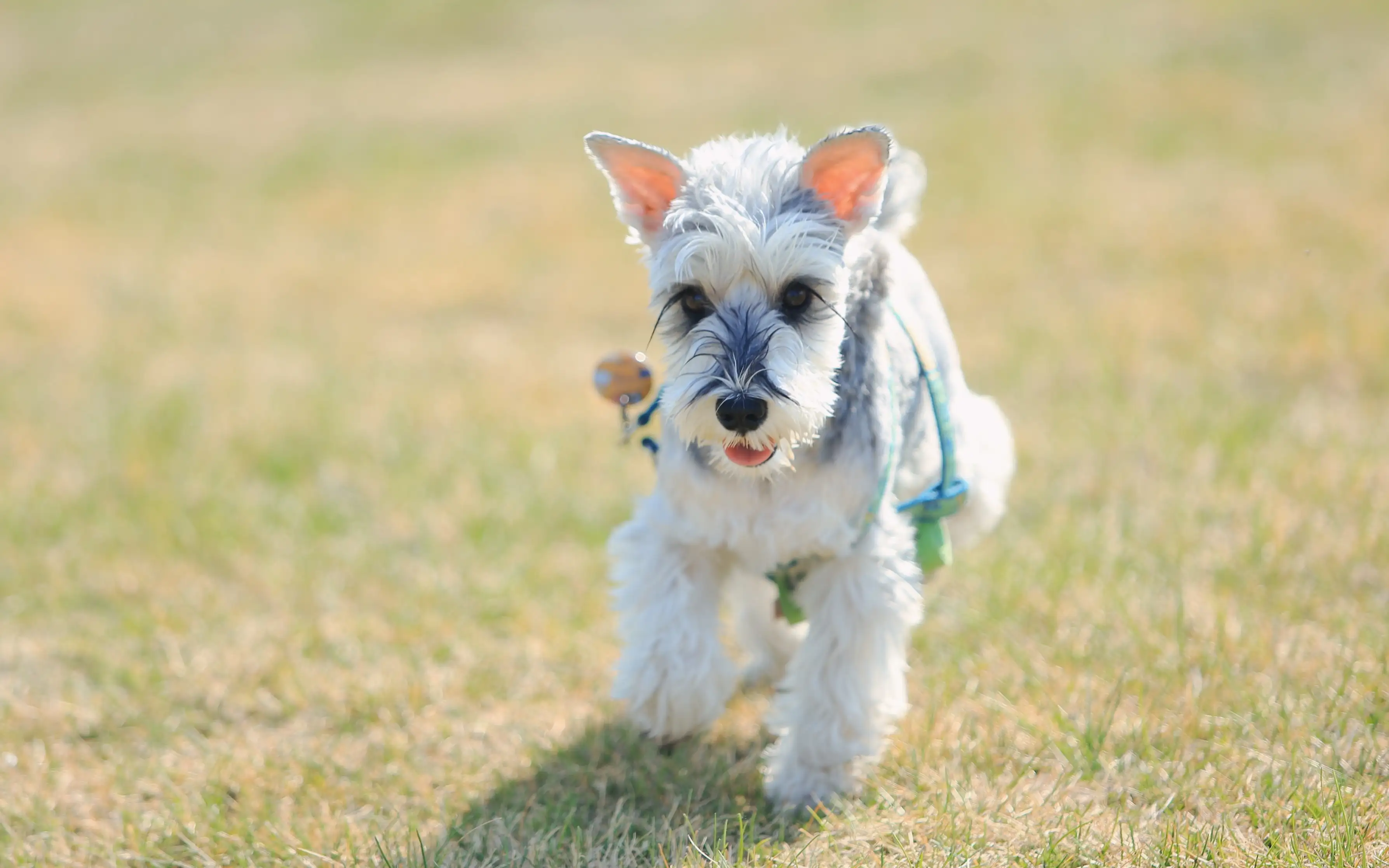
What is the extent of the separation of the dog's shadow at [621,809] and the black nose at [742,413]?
114 centimetres

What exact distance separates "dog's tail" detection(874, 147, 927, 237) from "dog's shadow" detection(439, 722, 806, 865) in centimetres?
185

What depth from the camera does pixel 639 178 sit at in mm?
3742

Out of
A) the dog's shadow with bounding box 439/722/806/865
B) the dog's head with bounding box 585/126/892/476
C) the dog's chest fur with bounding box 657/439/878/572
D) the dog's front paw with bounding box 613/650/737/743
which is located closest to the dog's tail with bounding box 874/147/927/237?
the dog's head with bounding box 585/126/892/476

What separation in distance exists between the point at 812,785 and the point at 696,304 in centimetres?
153

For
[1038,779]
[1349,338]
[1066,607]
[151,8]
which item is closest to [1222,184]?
[1349,338]

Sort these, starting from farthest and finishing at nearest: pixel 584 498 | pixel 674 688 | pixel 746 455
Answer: pixel 584 498 < pixel 674 688 < pixel 746 455

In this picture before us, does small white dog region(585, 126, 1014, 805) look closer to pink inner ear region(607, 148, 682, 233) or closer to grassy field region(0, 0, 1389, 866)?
pink inner ear region(607, 148, 682, 233)

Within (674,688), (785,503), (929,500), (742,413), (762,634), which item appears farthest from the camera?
(762,634)

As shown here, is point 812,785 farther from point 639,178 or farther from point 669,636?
point 639,178

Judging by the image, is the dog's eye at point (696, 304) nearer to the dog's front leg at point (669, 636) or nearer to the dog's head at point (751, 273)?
the dog's head at point (751, 273)

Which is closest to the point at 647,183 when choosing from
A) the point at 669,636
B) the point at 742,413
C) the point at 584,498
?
the point at 742,413

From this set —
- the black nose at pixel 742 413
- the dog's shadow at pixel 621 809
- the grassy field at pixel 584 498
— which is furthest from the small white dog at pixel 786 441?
the grassy field at pixel 584 498

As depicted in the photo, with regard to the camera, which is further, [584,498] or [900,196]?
[584,498]

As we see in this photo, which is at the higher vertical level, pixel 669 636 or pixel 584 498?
pixel 669 636
